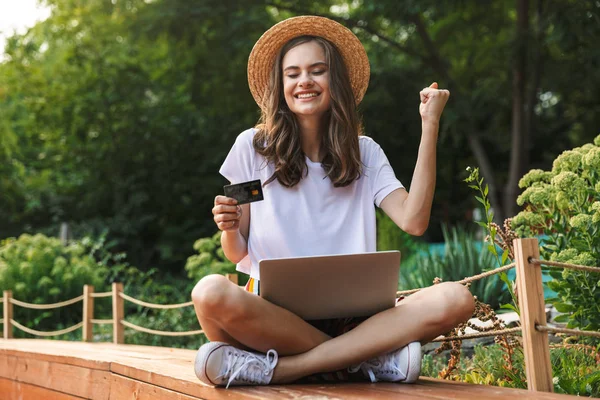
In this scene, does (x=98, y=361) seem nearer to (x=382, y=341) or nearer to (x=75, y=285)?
(x=382, y=341)

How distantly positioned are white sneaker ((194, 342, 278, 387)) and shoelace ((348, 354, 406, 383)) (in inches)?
10.9

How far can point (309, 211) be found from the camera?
2.47 m

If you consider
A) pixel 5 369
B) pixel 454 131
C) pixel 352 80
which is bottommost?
pixel 5 369

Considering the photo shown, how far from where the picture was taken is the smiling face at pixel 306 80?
2.58m

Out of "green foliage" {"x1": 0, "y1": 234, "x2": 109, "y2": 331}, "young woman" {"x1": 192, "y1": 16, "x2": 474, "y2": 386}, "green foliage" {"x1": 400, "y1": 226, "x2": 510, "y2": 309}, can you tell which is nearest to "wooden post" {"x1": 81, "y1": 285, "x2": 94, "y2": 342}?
"green foliage" {"x1": 0, "y1": 234, "x2": 109, "y2": 331}

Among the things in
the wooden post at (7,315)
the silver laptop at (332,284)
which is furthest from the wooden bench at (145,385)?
the wooden post at (7,315)

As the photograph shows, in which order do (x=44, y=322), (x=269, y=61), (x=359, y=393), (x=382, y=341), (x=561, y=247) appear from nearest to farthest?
(x=359, y=393)
(x=382, y=341)
(x=269, y=61)
(x=561, y=247)
(x=44, y=322)

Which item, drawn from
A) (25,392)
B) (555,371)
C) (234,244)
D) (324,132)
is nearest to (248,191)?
(234,244)

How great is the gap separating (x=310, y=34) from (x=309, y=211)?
0.69m

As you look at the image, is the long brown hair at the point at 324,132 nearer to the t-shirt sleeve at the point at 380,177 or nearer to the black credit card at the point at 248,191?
the t-shirt sleeve at the point at 380,177

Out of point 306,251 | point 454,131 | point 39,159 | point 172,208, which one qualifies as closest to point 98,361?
point 306,251

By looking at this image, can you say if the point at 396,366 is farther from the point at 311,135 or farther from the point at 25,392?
the point at 25,392

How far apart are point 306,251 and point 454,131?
715cm

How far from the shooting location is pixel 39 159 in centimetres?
1149
